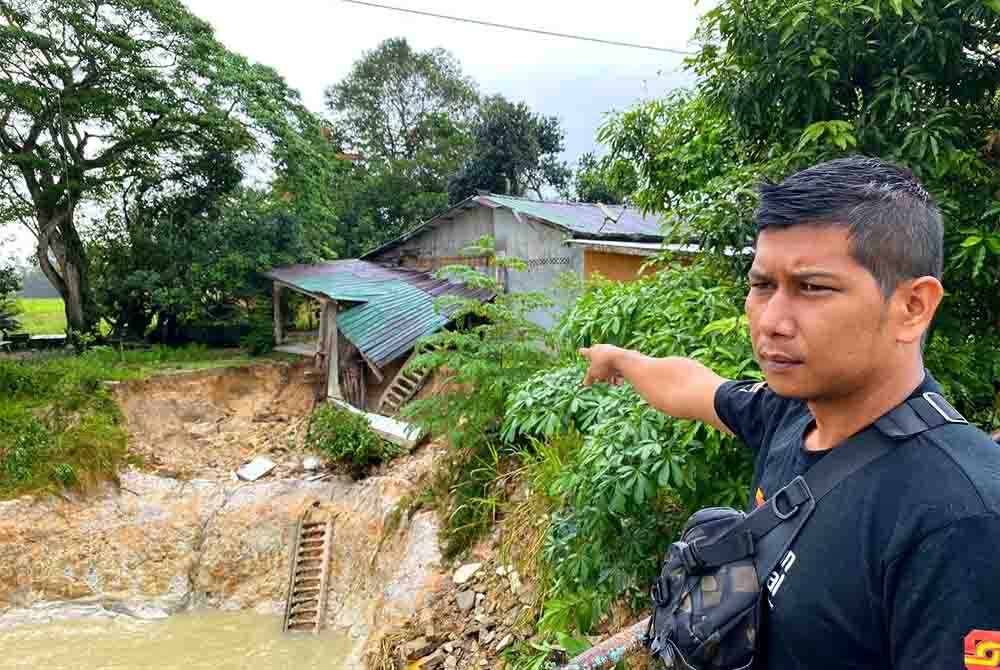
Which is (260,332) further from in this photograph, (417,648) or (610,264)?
(417,648)

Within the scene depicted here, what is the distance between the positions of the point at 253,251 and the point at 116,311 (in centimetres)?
337

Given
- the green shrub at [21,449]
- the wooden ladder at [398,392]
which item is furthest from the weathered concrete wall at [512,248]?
the green shrub at [21,449]

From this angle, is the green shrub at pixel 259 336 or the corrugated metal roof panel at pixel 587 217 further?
the green shrub at pixel 259 336

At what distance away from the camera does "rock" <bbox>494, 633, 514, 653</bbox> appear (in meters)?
4.39

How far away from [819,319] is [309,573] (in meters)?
9.26

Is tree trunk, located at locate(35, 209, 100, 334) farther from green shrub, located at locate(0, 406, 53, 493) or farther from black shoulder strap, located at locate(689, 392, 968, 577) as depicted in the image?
black shoulder strap, located at locate(689, 392, 968, 577)

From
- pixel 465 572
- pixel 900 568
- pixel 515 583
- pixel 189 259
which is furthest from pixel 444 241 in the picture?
pixel 900 568

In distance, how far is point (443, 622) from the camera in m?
5.25

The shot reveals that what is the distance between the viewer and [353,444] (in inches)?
384

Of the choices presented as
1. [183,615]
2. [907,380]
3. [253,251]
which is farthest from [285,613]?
[907,380]

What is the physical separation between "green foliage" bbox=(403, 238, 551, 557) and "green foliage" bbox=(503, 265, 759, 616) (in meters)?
2.98

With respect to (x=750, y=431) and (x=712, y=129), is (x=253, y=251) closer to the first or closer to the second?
(x=712, y=129)

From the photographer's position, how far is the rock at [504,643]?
439 cm

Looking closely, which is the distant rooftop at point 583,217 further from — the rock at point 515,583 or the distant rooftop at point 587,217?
the rock at point 515,583
